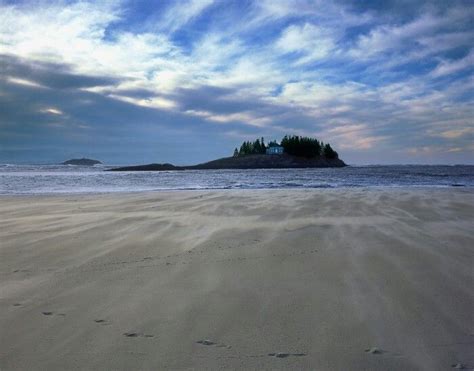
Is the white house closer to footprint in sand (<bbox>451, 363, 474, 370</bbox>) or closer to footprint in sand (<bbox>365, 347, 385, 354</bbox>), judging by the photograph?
footprint in sand (<bbox>365, 347, 385, 354</bbox>)

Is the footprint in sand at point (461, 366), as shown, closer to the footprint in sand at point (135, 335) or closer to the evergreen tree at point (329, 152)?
the footprint in sand at point (135, 335)

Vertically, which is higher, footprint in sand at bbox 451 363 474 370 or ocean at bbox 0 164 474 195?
ocean at bbox 0 164 474 195

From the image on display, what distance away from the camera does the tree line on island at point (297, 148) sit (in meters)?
98.1

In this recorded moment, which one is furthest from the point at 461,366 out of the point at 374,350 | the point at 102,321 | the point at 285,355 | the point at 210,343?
the point at 102,321

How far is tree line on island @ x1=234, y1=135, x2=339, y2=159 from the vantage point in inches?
3861

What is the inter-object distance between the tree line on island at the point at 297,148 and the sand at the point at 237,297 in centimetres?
9371

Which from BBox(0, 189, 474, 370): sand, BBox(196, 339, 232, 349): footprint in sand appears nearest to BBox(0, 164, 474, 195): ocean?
BBox(0, 189, 474, 370): sand

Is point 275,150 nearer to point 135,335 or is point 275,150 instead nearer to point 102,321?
point 102,321

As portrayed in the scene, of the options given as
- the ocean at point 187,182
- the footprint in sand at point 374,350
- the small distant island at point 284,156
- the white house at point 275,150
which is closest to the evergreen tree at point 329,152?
the small distant island at point 284,156

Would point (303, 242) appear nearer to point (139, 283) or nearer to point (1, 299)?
point (139, 283)

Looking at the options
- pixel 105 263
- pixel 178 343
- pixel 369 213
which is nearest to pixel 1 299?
pixel 105 263

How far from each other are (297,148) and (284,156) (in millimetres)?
6838

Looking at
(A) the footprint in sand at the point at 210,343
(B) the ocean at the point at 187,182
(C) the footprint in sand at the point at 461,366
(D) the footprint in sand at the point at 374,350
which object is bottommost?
(C) the footprint in sand at the point at 461,366

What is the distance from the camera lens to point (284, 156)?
93.9 m
